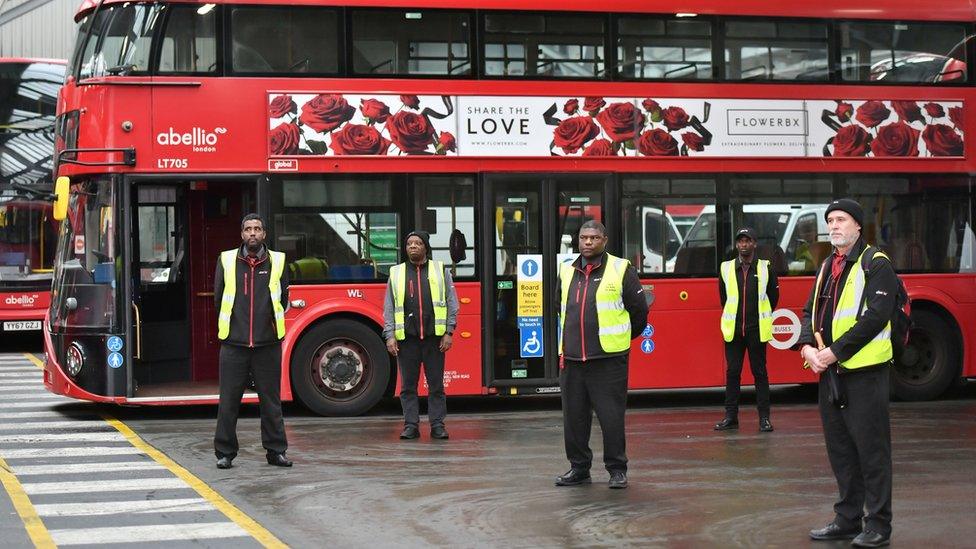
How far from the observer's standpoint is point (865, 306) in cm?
803

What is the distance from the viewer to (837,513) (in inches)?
326

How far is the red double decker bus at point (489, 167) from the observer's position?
14141mm

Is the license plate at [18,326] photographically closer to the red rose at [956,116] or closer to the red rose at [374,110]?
the red rose at [374,110]

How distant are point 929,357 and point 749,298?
11.6 feet

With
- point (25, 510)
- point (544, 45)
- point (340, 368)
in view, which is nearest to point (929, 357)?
point (544, 45)

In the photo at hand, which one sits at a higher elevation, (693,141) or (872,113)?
(872,113)

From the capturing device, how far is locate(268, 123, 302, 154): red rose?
14300 mm

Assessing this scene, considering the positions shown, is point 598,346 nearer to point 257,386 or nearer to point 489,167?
point 257,386

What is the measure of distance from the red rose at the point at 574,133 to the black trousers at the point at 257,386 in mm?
4758

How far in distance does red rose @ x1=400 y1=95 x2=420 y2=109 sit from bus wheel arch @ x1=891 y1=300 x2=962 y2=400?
5.99 metres

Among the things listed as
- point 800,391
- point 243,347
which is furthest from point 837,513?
point 800,391

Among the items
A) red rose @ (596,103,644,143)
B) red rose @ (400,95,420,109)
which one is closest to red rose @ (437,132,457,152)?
red rose @ (400,95,420,109)

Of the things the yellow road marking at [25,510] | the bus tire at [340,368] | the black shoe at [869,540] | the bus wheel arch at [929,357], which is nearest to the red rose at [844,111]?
the bus wheel arch at [929,357]

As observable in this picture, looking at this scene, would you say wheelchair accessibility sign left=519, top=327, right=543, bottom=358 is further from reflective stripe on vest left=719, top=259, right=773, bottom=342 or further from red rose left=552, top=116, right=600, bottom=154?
reflective stripe on vest left=719, top=259, right=773, bottom=342
